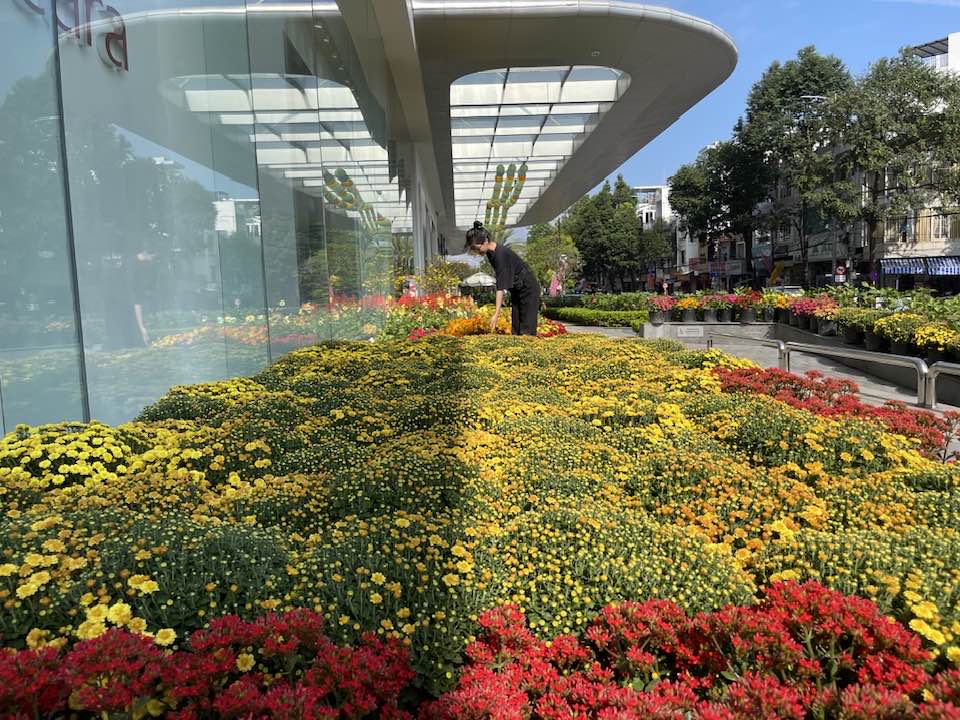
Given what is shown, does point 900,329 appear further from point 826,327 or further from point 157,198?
point 157,198

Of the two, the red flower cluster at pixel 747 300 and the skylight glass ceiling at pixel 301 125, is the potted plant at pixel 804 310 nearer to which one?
the red flower cluster at pixel 747 300

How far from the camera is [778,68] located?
3466 cm

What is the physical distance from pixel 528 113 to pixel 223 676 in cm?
1661

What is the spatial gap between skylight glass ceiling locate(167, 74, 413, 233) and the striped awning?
30.6m

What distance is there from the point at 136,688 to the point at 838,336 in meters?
14.2

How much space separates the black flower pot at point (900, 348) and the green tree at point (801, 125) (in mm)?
23543

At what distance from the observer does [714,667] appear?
5.42ft

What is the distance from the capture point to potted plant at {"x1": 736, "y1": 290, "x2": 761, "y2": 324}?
730 inches

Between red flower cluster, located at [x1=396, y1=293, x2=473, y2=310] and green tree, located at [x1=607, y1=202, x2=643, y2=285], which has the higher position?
green tree, located at [x1=607, y1=202, x2=643, y2=285]

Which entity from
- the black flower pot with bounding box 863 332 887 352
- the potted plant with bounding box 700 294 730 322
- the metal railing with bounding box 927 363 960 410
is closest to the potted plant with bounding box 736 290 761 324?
the potted plant with bounding box 700 294 730 322

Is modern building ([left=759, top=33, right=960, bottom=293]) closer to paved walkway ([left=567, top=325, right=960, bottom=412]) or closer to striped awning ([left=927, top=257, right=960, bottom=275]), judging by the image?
striped awning ([left=927, top=257, right=960, bottom=275])

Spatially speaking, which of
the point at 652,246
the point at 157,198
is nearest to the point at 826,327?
the point at 157,198

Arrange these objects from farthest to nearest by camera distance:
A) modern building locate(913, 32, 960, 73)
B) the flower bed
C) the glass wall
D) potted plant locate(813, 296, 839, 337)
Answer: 1. modern building locate(913, 32, 960, 73)
2. potted plant locate(813, 296, 839, 337)
3. the glass wall
4. the flower bed

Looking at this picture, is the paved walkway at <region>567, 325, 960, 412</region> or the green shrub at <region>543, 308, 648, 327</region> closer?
the paved walkway at <region>567, 325, 960, 412</region>
